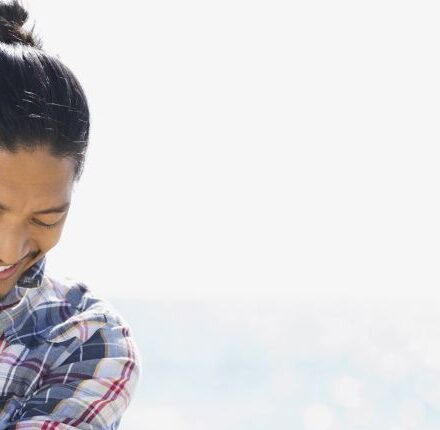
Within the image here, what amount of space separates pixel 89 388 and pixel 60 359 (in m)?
0.06

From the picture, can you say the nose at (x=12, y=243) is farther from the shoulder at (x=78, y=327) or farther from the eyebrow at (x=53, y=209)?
the shoulder at (x=78, y=327)

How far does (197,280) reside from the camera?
8.10 m

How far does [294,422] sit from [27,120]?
493 cm

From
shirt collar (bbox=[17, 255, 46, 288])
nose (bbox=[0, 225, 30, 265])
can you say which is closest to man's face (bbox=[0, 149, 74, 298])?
nose (bbox=[0, 225, 30, 265])

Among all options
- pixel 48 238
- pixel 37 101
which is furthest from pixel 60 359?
pixel 37 101

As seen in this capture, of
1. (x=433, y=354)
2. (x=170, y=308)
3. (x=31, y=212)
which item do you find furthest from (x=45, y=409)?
(x=170, y=308)

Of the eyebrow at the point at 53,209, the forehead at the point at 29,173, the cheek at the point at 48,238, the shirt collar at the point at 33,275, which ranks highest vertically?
the forehead at the point at 29,173

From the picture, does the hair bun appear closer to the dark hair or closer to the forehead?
the dark hair

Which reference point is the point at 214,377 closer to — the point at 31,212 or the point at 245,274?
the point at 245,274

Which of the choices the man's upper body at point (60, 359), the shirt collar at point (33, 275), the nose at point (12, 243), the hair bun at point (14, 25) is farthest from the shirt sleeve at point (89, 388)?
the hair bun at point (14, 25)

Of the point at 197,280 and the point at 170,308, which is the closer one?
the point at 170,308

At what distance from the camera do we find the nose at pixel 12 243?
1.01 m

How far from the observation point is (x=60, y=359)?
1.19 metres

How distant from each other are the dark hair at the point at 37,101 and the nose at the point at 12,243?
0.31ft
